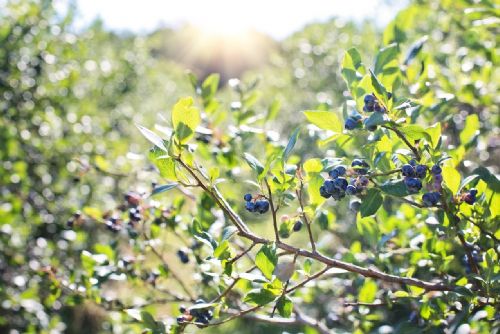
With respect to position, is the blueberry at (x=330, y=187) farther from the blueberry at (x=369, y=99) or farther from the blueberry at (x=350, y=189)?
the blueberry at (x=369, y=99)

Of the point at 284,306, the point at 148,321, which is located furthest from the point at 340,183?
the point at 148,321

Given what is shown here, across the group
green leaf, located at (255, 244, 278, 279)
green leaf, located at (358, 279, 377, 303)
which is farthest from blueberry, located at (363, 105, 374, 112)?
green leaf, located at (358, 279, 377, 303)

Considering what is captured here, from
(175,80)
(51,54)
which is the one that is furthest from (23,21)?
(175,80)

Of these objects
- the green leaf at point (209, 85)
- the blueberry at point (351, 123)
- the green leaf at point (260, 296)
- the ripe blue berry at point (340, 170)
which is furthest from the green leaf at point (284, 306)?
the green leaf at point (209, 85)

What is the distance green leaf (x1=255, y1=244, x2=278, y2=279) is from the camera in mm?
1228

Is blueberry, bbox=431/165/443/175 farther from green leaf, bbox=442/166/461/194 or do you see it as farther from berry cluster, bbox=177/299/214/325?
berry cluster, bbox=177/299/214/325

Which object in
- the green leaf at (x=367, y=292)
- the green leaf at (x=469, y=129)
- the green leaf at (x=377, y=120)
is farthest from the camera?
the green leaf at (x=367, y=292)

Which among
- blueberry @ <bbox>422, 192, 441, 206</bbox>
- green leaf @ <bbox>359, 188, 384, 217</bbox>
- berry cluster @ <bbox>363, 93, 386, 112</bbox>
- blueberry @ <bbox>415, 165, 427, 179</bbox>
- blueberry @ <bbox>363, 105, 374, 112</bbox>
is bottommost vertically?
green leaf @ <bbox>359, 188, 384, 217</bbox>

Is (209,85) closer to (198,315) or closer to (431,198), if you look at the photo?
(198,315)

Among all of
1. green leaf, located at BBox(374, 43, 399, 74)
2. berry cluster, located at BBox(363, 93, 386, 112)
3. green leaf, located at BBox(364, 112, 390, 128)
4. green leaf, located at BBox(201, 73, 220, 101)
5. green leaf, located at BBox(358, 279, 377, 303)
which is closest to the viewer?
green leaf, located at BBox(364, 112, 390, 128)

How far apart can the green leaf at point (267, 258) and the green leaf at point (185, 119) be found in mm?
304

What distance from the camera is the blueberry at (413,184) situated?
1.12m

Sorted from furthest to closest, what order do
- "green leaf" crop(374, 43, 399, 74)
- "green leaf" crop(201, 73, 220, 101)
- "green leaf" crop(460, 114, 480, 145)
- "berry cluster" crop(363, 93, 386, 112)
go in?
"green leaf" crop(201, 73, 220, 101)
"green leaf" crop(460, 114, 480, 145)
"green leaf" crop(374, 43, 399, 74)
"berry cluster" crop(363, 93, 386, 112)

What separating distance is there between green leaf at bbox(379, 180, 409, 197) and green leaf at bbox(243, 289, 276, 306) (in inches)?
14.1
